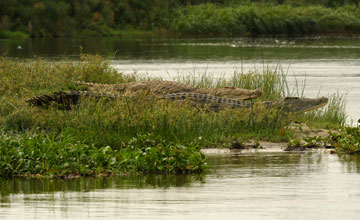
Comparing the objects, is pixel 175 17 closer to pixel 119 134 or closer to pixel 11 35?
pixel 11 35

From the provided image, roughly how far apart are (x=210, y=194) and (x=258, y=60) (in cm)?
2976

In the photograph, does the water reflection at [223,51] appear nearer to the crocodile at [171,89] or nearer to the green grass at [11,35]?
the green grass at [11,35]

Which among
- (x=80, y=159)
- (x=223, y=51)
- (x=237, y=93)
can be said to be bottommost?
(x=80, y=159)

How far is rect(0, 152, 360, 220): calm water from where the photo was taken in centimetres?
741

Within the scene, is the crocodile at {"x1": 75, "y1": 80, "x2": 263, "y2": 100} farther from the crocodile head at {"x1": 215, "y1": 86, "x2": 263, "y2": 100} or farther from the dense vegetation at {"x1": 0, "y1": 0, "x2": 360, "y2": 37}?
the dense vegetation at {"x1": 0, "y1": 0, "x2": 360, "y2": 37}

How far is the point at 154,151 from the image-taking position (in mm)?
9672

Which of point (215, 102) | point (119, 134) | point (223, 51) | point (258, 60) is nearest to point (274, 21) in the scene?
point (223, 51)

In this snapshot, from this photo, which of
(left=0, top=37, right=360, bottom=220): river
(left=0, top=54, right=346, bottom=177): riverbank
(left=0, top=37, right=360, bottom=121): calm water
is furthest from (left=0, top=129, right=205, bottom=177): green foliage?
(left=0, top=37, right=360, bottom=121): calm water

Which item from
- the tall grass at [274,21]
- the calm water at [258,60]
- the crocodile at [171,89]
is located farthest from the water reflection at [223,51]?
the crocodile at [171,89]

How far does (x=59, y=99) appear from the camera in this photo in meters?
13.4

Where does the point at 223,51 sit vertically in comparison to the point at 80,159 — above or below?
above

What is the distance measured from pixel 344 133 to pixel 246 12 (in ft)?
177

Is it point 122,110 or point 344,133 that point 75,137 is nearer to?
point 122,110

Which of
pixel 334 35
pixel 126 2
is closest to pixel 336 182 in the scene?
pixel 334 35
